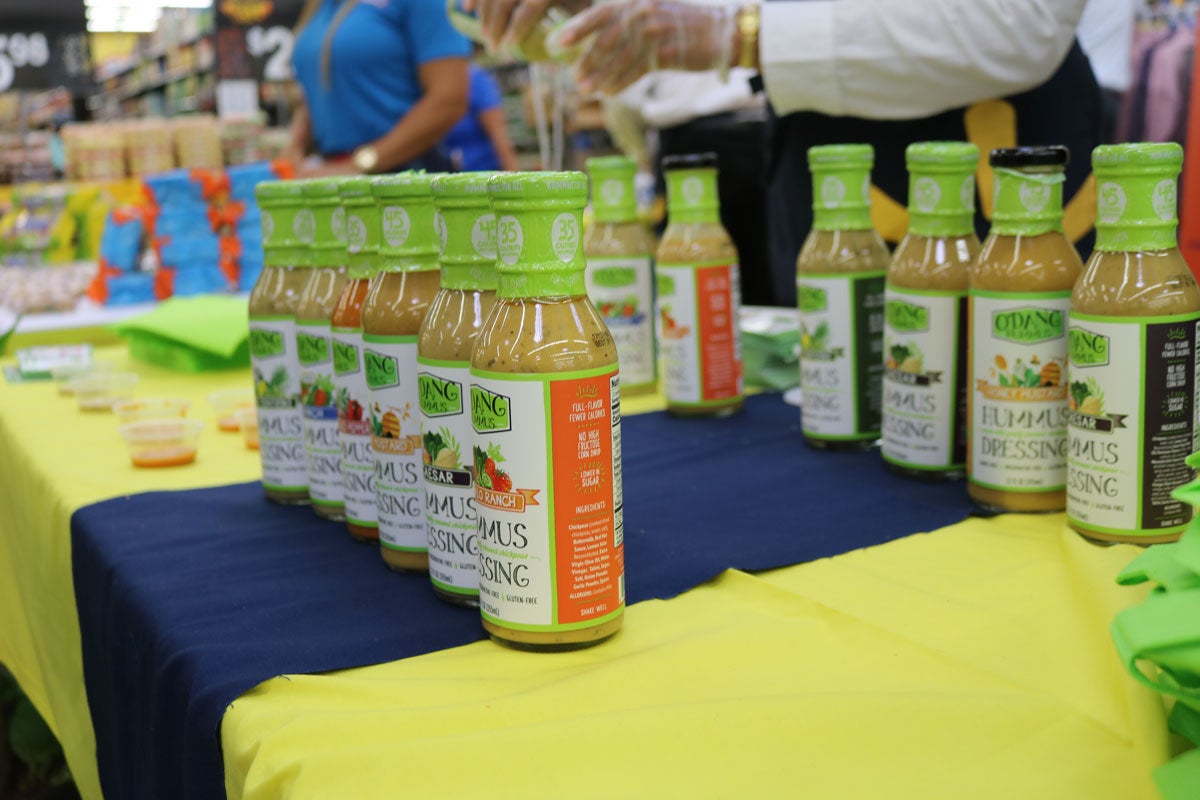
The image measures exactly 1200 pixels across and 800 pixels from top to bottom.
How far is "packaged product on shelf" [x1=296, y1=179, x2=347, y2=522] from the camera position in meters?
0.99

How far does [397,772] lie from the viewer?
579mm

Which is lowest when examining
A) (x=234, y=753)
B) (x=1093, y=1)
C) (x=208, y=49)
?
(x=234, y=753)

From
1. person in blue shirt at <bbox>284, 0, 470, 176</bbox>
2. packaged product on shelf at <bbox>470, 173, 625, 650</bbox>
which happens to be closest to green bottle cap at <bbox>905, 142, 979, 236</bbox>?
packaged product on shelf at <bbox>470, 173, 625, 650</bbox>

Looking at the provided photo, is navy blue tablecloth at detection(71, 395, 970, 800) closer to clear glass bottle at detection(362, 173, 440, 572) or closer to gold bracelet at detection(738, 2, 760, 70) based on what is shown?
clear glass bottle at detection(362, 173, 440, 572)

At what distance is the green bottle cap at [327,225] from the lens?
3.34 feet

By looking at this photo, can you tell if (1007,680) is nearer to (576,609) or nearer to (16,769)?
(576,609)

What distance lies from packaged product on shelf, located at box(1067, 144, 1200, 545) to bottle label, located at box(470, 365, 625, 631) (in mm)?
360

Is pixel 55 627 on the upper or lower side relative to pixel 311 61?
lower

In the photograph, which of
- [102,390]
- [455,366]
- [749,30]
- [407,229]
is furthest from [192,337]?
[455,366]

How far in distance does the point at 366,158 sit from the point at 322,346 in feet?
6.68

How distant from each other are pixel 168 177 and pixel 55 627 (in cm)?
183

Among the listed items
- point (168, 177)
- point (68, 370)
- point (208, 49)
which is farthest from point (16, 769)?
point (208, 49)

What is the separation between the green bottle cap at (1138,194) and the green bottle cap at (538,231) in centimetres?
39

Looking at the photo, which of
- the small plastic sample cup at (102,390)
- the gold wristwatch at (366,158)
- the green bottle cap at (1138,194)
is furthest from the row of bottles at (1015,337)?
the gold wristwatch at (366,158)
